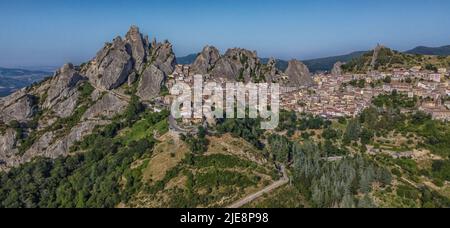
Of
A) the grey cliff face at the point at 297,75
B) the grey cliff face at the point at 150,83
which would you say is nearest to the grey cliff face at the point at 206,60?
the grey cliff face at the point at 150,83

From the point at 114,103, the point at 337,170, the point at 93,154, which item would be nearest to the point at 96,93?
the point at 114,103

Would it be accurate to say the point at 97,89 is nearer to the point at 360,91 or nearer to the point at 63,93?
the point at 63,93

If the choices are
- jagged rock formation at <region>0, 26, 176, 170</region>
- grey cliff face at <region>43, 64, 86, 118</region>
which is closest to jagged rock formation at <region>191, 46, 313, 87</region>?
jagged rock formation at <region>0, 26, 176, 170</region>

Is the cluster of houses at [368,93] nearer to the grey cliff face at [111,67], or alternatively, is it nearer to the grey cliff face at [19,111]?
the grey cliff face at [111,67]

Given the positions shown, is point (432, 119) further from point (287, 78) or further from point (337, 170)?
point (287, 78)

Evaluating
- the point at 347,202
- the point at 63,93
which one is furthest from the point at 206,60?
the point at 347,202
